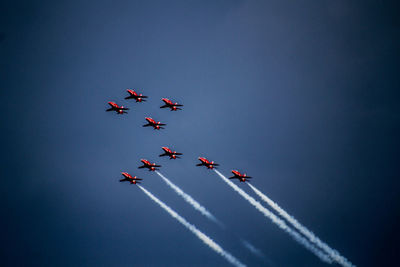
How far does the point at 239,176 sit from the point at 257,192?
60.4 ft

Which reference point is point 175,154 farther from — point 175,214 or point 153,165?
point 175,214

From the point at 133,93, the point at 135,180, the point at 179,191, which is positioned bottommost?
the point at 135,180

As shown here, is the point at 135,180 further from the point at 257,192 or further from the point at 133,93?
the point at 257,192

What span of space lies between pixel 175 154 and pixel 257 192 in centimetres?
3775

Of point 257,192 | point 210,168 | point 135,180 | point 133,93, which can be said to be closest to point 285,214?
point 257,192

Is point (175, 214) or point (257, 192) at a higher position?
point (257, 192)

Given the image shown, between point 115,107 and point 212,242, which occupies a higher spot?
point 115,107

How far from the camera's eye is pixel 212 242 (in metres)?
137

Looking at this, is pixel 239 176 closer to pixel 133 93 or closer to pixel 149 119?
pixel 149 119

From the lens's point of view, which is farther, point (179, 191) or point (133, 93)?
point (179, 191)

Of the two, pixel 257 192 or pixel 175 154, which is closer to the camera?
pixel 175 154

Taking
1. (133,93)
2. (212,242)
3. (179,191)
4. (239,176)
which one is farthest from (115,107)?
(212,242)

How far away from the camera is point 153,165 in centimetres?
13800

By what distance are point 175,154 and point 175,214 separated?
72.1ft
